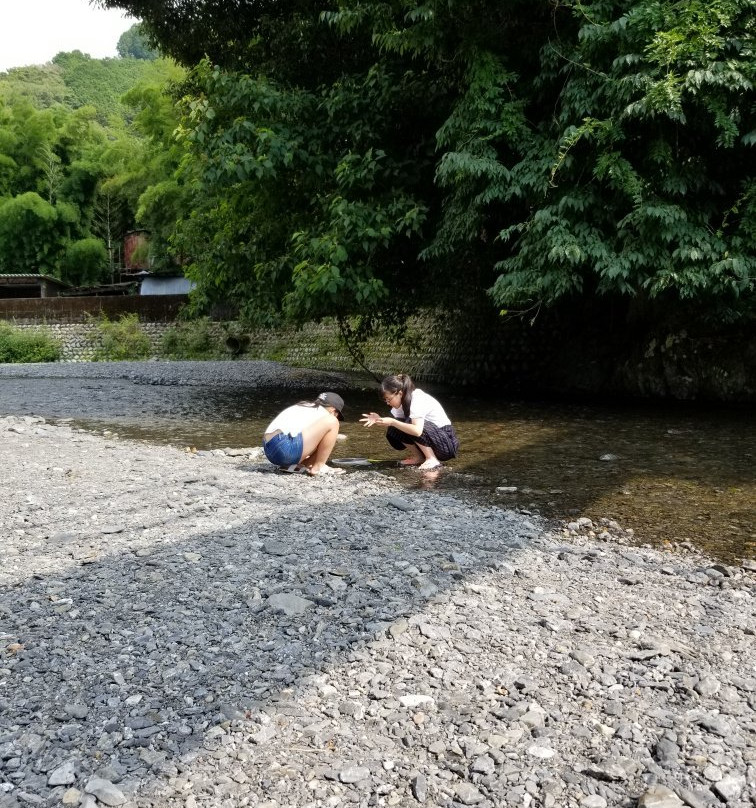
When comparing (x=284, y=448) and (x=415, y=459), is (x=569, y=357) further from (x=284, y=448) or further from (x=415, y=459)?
(x=284, y=448)

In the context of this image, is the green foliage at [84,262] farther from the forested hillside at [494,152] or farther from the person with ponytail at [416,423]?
the person with ponytail at [416,423]

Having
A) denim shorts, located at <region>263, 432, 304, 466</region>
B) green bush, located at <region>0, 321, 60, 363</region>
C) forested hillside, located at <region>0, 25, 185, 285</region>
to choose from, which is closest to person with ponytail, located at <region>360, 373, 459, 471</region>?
denim shorts, located at <region>263, 432, 304, 466</region>

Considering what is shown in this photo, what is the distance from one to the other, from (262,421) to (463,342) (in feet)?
27.3

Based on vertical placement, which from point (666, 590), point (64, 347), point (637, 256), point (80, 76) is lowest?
point (64, 347)

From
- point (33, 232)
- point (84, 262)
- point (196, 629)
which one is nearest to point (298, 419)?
point (196, 629)

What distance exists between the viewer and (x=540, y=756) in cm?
285

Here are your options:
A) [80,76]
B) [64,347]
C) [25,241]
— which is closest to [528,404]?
[64,347]

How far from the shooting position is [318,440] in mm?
7781

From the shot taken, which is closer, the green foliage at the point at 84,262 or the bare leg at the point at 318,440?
the bare leg at the point at 318,440

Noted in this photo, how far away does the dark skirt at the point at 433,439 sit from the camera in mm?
8383

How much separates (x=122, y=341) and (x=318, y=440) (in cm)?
2636

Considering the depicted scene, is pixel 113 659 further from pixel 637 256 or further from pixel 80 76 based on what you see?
pixel 80 76

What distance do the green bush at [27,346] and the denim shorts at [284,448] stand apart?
92.4 ft

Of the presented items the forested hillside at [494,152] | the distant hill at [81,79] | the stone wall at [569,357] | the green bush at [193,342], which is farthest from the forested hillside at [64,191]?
the distant hill at [81,79]
